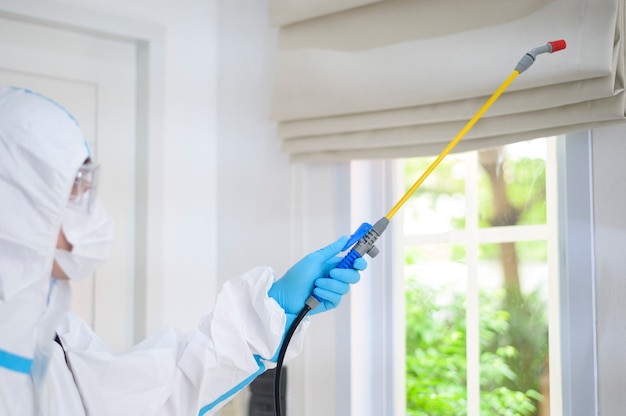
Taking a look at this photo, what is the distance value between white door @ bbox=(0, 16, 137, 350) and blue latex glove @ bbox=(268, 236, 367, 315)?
3.02ft

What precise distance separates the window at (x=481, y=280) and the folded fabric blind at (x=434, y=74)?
16cm

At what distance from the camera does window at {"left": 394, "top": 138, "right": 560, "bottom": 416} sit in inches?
63.3

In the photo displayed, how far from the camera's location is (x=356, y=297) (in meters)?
1.91

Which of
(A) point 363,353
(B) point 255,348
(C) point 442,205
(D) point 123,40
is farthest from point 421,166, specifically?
(D) point 123,40

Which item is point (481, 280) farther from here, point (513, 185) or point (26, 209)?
point (26, 209)

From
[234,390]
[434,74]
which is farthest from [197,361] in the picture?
[434,74]

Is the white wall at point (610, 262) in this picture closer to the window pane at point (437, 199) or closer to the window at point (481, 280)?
the window at point (481, 280)

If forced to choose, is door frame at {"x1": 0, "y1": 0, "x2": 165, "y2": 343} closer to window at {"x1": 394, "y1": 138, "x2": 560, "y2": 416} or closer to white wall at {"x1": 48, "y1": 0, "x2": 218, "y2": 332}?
white wall at {"x1": 48, "y1": 0, "x2": 218, "y2": 332}

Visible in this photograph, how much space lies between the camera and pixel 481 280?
1739 mm

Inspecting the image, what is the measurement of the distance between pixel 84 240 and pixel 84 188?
144 mm

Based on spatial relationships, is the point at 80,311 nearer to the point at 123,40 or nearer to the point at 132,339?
the point at 132,339

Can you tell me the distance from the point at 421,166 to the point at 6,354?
114 cm

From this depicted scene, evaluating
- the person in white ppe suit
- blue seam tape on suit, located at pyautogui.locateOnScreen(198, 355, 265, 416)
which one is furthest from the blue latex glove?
blue seam tape on suit, located at pyautogui.locateOnScreen(198, 355, 265, 416)

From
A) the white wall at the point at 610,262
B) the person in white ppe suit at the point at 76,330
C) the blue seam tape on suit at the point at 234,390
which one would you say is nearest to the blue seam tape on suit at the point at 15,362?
the person in white ppe suit at the point at 76,330
